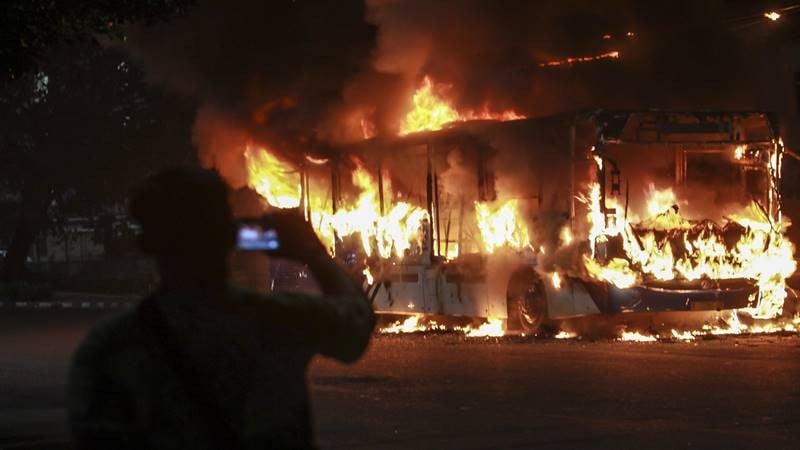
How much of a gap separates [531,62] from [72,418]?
19828 millimetres

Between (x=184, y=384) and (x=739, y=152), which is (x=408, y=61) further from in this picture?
(x=184, y=384)

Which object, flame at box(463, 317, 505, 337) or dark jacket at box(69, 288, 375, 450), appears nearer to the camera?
dark jacket at box(69, 288, 375, 450)

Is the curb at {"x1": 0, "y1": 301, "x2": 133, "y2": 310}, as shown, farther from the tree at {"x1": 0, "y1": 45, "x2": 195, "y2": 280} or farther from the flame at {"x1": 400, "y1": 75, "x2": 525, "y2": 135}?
the flame at {"x1": 400, "y1": 75, "x2": 525, "y2": 135}

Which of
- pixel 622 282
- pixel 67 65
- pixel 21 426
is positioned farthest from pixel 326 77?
pixel 67 65

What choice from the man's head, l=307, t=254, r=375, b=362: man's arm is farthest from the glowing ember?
the man's head

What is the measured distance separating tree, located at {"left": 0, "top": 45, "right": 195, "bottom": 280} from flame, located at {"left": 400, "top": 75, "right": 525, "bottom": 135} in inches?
770

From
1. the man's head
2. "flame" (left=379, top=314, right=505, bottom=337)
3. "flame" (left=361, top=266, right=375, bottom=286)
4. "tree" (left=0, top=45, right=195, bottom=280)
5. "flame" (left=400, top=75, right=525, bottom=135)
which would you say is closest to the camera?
the man's head

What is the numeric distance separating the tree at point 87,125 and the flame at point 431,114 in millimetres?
19554

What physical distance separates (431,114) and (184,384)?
19.4 metres

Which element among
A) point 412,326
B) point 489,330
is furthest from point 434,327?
point 489,330

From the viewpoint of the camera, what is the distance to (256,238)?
11.1ft

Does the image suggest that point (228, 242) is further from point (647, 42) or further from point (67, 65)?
point (67, 65)

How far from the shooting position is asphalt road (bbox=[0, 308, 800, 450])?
10.3 meters

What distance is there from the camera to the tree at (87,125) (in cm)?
4216
